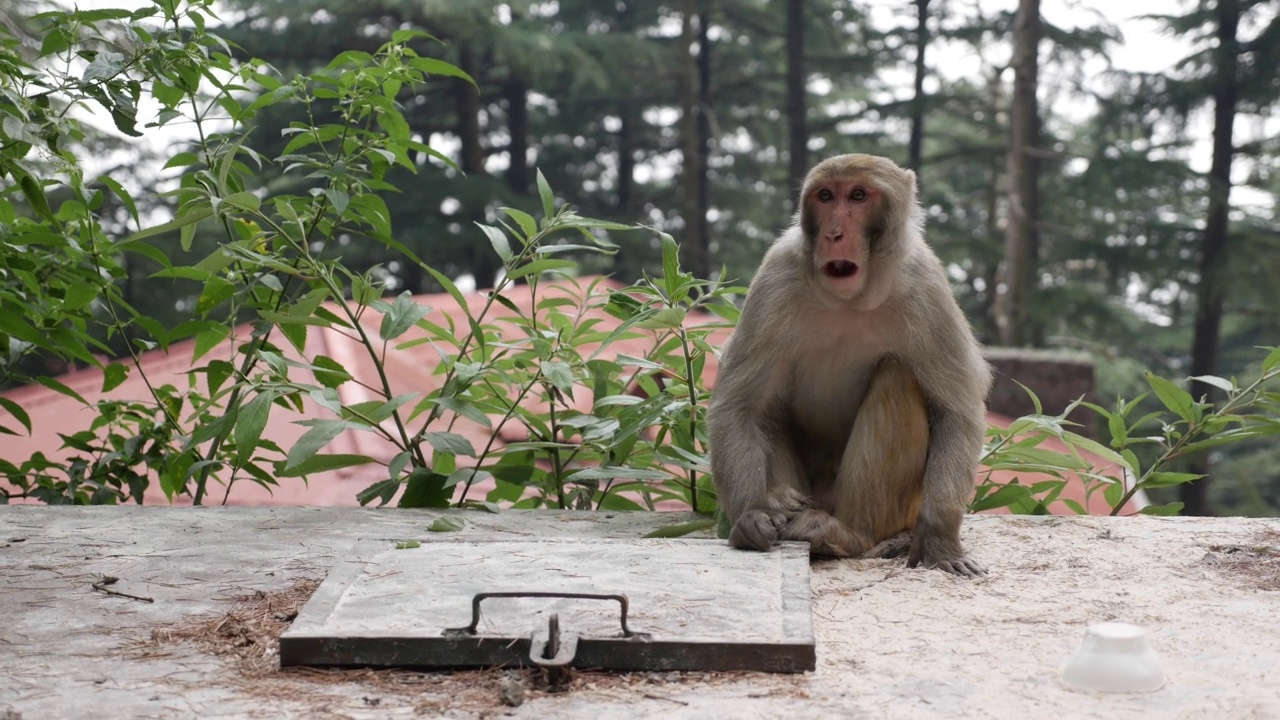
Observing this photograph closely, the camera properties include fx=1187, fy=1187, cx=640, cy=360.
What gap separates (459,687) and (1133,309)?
24.0 m

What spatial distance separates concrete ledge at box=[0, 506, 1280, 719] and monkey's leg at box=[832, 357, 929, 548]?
0.55 feet

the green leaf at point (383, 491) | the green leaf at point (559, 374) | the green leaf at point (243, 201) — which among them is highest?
the green leaf at point (243, 201)

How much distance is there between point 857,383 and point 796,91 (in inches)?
678

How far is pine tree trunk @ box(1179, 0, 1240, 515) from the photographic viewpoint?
16203 mm

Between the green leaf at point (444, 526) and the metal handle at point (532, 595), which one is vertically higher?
the metal handle at point (532, 595)

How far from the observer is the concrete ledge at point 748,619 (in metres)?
2.29

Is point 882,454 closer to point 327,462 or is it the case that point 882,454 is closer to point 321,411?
point 327,462

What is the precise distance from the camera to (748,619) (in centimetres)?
264

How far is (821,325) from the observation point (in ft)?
12.0

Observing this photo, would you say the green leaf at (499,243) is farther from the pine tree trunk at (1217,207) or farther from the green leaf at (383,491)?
the pine tree trunk at (1217,207)

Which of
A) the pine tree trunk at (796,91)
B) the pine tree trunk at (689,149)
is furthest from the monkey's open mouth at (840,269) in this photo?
the pine tree trunk at (796,91)

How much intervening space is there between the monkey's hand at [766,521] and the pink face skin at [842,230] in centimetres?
64

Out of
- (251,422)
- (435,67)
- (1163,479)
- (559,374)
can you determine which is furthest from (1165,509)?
(251,422)

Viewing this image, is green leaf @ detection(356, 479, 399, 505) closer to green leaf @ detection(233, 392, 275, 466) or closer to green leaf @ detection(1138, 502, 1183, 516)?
green leaf @ detection(233, 392, 275, 466)
